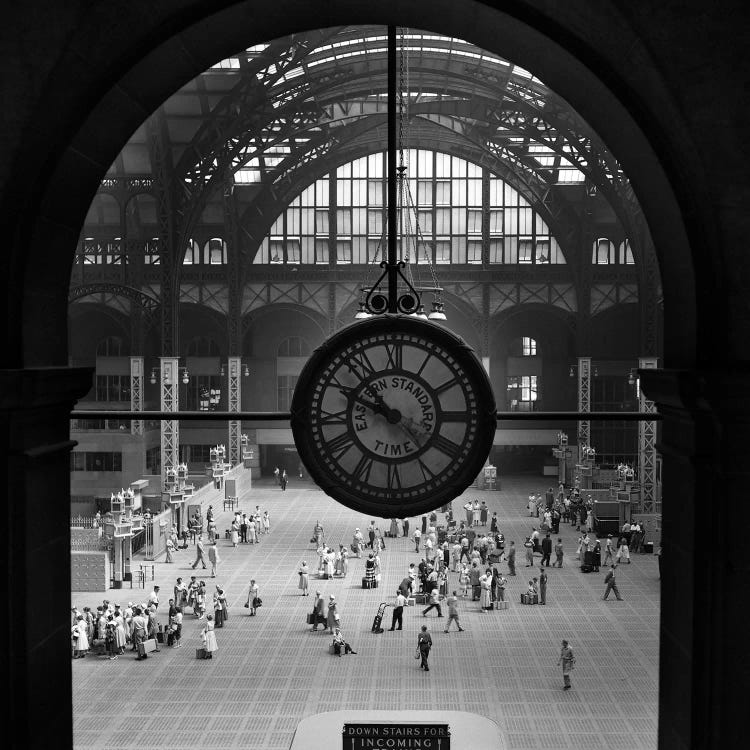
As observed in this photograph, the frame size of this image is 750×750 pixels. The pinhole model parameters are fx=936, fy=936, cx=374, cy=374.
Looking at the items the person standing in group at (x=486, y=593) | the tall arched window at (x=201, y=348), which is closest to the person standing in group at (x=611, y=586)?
the person standing in group at (x=486, y=593)

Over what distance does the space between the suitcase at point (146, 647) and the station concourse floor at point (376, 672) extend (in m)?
0.27

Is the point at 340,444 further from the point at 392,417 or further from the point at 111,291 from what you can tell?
the point at 111,291

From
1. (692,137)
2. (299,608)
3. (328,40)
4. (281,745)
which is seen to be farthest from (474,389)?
(328,40)

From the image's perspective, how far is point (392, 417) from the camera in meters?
3.61

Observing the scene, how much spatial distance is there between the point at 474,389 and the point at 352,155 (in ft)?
131

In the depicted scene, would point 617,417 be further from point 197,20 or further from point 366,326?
point 197,20

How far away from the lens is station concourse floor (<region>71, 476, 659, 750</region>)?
14422mm

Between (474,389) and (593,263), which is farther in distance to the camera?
(593,263)

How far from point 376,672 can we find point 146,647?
4.79 metres

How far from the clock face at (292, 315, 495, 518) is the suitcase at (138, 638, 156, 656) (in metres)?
16.2

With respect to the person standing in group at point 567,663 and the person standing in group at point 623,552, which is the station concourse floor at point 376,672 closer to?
the person standing in group at point 567,663

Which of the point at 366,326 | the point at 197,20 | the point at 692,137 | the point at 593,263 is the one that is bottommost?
the point at 366,326

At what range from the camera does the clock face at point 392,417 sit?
362 cm

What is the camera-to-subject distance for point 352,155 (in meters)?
42.2
